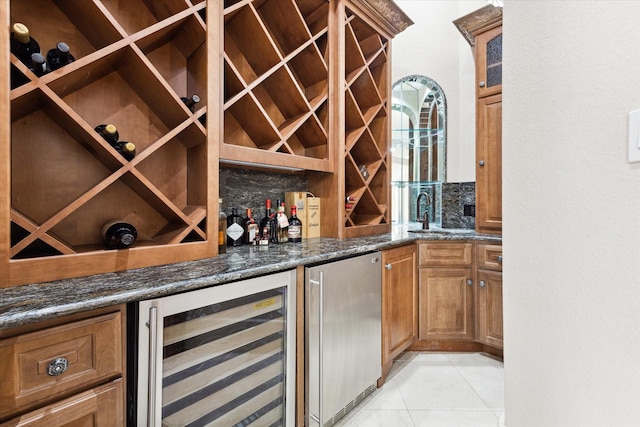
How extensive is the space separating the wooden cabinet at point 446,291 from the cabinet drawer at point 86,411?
2.14 metres

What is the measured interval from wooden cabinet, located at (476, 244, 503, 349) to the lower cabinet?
0.50 metres

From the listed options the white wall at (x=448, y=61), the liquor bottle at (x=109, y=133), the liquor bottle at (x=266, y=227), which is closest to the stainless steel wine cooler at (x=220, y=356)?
the liquor bottle at (x=266, y=227)

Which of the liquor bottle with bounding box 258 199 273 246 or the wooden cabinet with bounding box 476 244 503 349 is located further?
the wooden cabinet with bounding box 476 244 503 349

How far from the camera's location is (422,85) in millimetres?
3350

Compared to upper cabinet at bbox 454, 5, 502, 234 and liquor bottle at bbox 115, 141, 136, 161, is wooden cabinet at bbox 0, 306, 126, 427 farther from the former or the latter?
upper cabinet at bbox 454, 5, 502, 234

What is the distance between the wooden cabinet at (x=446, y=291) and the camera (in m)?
2.49

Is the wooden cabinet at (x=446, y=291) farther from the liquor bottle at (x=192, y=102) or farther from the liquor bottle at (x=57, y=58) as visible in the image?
the liquor bottle at (x=57, y=58)

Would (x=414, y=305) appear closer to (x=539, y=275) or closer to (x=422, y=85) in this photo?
(x=539, y=275)

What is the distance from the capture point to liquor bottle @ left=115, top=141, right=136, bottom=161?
1229mm

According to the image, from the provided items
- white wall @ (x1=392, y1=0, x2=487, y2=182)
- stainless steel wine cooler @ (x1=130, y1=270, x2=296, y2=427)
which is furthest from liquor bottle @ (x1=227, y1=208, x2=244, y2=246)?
white wall @ (x1=392, y1=0, x2=487, y2=182)

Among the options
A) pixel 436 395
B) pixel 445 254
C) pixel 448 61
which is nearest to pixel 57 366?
pixel 436 395

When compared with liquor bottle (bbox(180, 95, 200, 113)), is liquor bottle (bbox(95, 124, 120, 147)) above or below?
below

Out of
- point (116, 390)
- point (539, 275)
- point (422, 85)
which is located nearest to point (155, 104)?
point (116, 390)

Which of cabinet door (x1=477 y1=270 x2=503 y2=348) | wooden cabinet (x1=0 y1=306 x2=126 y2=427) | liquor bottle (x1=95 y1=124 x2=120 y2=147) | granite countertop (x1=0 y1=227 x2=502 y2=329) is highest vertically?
liquor bottle (x1=95 y1=124 x2=120 y2=147)
